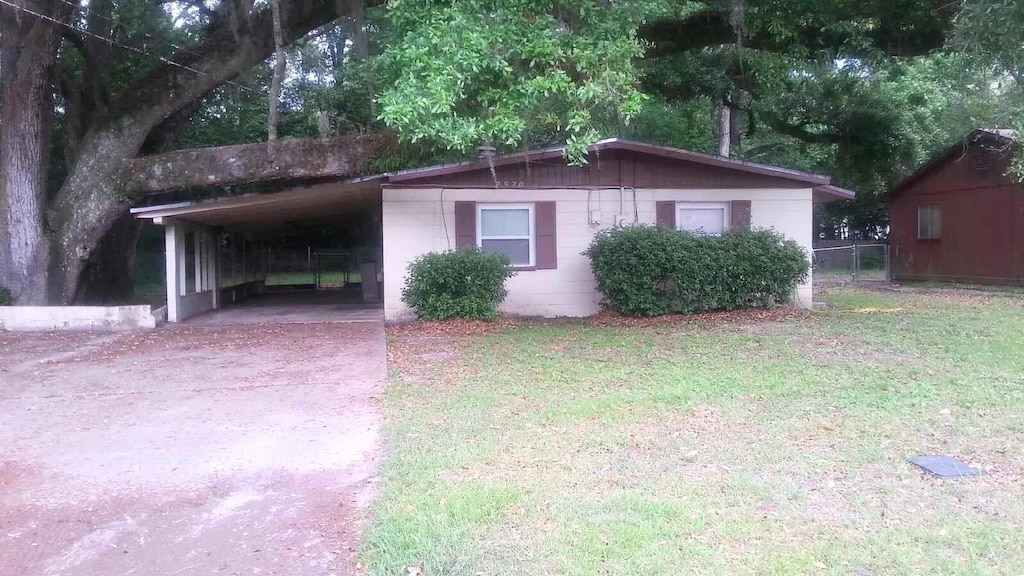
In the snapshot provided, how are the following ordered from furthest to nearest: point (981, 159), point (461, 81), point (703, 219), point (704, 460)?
→ point (981, 159) < point (703, 219) < point (461, 81) < point (704, 460)

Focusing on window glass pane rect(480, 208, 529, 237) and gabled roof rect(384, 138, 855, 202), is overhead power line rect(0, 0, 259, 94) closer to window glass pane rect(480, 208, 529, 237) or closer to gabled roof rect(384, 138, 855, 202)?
gabled roof rect(384, 138, 855, 202)

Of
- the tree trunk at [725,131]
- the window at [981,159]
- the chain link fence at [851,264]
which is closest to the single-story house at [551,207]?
the window at [981,159]

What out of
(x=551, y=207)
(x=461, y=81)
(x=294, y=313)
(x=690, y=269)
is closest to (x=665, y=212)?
(x=690, y=269)

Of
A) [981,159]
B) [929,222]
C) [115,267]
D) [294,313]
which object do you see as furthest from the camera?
[929,222]

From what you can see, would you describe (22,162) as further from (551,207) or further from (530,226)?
(551,207)

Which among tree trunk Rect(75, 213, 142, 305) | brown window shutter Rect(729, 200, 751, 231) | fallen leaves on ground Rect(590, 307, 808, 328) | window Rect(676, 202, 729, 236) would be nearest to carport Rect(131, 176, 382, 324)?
tree trunk Rect(75, 213, 142, 305)

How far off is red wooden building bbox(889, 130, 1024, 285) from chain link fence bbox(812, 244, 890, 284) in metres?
1.43

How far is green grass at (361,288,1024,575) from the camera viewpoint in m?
4.04

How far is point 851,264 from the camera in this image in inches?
1125

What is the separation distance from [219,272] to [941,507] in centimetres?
1759

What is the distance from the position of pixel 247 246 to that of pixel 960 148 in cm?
1906

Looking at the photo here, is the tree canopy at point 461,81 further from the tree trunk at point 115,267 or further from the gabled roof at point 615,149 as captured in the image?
the tree trunk at point 115,267

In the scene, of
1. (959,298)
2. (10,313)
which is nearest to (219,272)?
(10,313)

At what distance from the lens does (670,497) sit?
4.77 m
